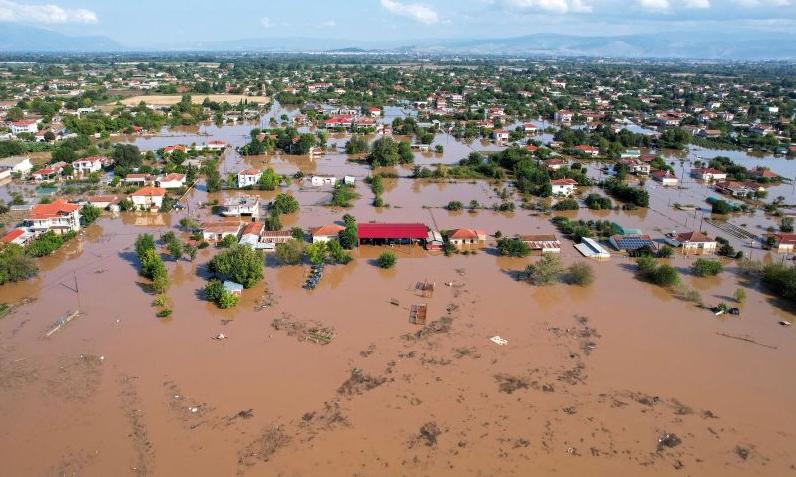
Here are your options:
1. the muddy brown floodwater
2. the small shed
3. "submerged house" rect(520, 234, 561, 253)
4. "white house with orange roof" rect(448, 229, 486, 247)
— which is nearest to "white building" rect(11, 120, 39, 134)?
the muddy brown floodwater

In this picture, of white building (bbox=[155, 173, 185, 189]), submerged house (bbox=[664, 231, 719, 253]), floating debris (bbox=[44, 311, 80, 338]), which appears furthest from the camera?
white building (bbox=[155, 173, 185, 189])

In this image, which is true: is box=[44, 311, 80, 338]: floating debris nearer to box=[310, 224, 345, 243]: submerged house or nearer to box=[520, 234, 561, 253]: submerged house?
box=[310, 224, 345, 243]: submerged house

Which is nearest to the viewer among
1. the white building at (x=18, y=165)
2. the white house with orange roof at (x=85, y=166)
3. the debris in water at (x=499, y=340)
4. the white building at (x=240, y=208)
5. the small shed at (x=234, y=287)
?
the debris in water at (x=499, y=340)

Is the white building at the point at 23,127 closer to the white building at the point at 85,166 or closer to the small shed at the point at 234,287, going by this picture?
the white building at the point at 85,166

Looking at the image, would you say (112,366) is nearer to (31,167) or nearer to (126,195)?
(126,195)

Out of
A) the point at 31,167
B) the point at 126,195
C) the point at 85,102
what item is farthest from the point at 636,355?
the point at 85,102

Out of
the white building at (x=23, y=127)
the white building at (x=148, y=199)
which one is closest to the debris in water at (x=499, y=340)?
the white building at (x=148, y=199)

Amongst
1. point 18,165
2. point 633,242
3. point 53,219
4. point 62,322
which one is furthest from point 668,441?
point 18,165
